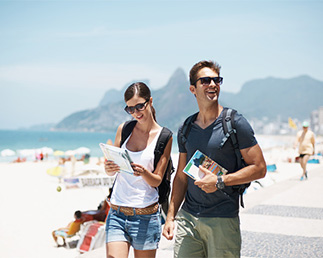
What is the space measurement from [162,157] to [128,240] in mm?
574

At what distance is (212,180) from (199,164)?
0.12m

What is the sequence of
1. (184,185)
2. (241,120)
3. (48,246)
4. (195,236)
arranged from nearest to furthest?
(241,120) → (195,236) → (184,185) → (48,246)

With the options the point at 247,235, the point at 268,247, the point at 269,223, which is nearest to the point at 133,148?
the point at 268,247

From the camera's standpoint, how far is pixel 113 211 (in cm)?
281

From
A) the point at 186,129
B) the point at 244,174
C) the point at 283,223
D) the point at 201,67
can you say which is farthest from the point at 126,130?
the point at 283,223

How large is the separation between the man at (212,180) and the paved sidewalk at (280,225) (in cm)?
214

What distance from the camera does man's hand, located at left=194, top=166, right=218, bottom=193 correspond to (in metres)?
2.25

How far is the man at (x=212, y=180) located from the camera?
2273 millimetres

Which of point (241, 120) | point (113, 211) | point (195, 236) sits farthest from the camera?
point (113, 211)

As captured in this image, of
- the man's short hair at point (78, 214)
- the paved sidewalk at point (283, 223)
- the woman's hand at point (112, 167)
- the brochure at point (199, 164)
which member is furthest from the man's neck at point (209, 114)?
the man's short hair at point (78, 214)

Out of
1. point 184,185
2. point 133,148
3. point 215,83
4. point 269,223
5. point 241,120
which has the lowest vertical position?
point 269,223

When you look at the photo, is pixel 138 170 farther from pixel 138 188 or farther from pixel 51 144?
pixel 51 144

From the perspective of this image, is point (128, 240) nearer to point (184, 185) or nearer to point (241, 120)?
point (184, 185)

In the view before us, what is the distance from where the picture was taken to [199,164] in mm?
2309
